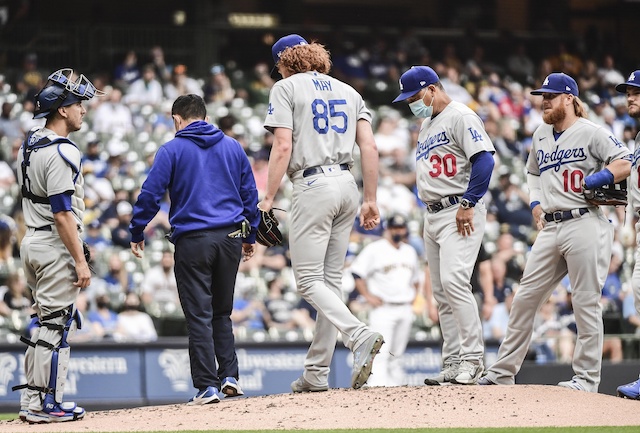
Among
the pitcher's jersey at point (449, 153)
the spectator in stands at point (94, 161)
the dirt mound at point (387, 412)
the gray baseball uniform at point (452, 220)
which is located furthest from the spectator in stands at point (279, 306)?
the dirt mound at point (387, 412)

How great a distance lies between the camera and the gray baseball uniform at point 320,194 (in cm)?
700

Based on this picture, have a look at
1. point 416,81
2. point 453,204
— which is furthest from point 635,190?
point 416,81

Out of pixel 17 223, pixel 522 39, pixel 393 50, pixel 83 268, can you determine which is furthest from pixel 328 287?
pixel 522 39

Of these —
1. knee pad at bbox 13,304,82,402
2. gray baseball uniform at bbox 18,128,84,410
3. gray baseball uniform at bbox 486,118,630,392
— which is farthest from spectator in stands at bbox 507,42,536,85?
knee pad at bbox 13,304,82,402

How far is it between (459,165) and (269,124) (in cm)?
133

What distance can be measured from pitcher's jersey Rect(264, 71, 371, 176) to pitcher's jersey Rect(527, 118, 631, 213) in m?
1.42

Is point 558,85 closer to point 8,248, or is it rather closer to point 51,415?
point 51,415

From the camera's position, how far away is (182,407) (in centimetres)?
692

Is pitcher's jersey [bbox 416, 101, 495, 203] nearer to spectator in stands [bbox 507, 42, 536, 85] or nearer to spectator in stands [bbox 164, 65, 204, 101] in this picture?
spectator in stands [bbox 164, 65, 204, 101]

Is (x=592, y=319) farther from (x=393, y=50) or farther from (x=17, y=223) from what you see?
(x=393, y=50)

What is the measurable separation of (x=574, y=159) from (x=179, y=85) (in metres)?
11.6

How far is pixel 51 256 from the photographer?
6.52 metres

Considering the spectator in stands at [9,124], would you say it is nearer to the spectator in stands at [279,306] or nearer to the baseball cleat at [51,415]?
the spectator in stands at [279,306]

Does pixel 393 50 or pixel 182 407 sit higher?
pixel 393 50
